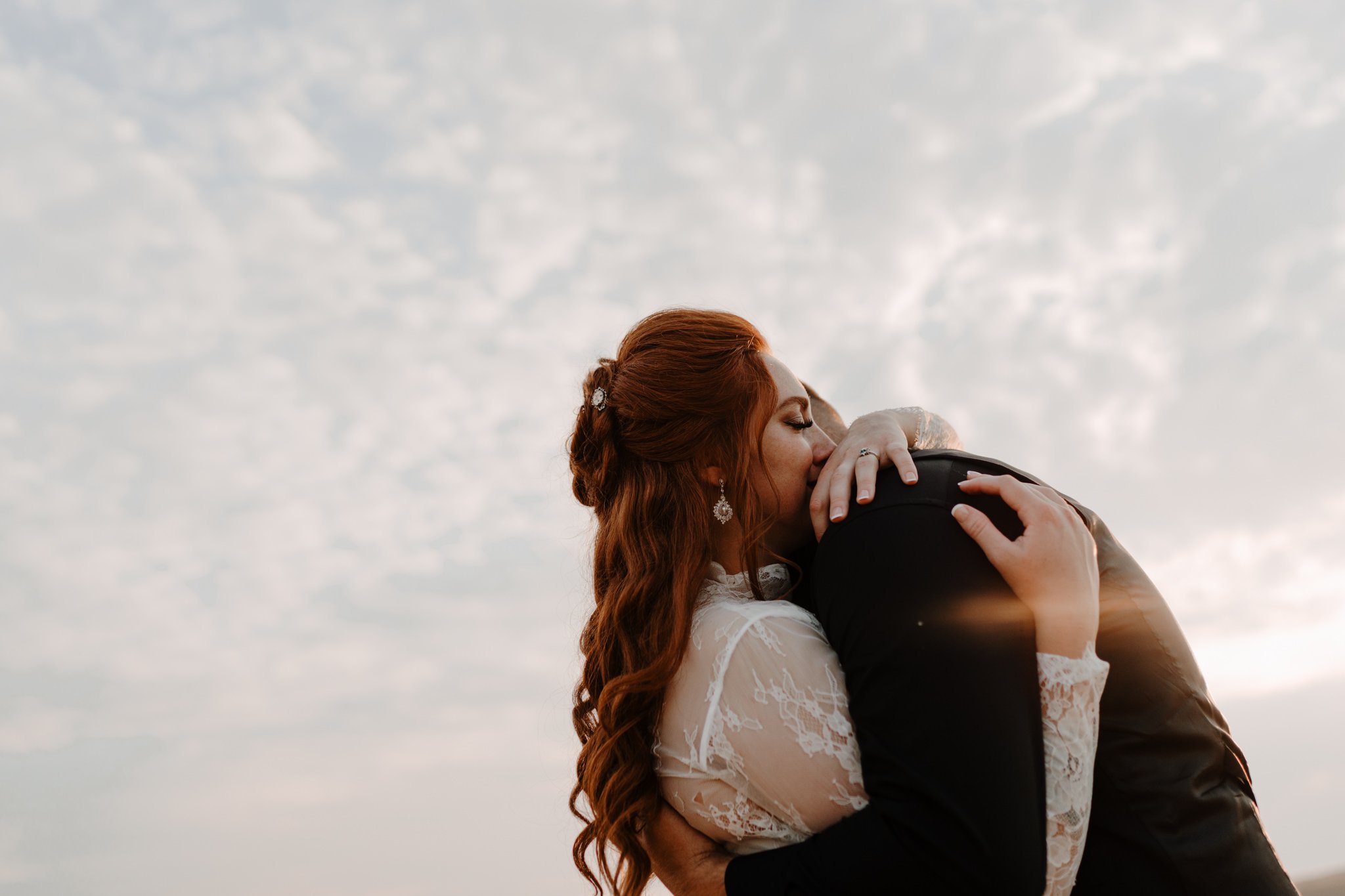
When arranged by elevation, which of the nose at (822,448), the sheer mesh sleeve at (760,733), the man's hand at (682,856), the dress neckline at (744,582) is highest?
the nose at (822,448)

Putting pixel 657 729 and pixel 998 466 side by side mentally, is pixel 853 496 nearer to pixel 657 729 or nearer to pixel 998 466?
pixel 998 466

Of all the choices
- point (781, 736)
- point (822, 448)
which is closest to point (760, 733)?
point (781, 736)

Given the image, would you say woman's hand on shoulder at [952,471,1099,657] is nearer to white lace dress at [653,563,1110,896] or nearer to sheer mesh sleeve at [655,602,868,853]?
white lace dress at [653,563,1110,896]

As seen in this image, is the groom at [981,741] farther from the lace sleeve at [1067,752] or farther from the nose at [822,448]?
the nose at [822,448]

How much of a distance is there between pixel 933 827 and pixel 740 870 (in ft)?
2.19

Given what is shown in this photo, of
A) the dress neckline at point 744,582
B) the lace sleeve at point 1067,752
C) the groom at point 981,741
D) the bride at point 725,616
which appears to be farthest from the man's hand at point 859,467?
the lace sleeve at point 1067,752

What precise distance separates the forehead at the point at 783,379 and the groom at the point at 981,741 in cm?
82

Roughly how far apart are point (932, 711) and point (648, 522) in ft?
4.09

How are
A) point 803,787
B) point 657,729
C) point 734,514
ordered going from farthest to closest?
point 734,514 < point 657,729 < point 803,787

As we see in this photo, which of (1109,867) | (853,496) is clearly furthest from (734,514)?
(1109,867)

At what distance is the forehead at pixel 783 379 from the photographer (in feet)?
11.4

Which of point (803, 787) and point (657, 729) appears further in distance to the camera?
point (657, 729)

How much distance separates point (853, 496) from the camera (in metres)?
2.84

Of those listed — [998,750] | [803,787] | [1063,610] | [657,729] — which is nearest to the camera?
[998,750]
